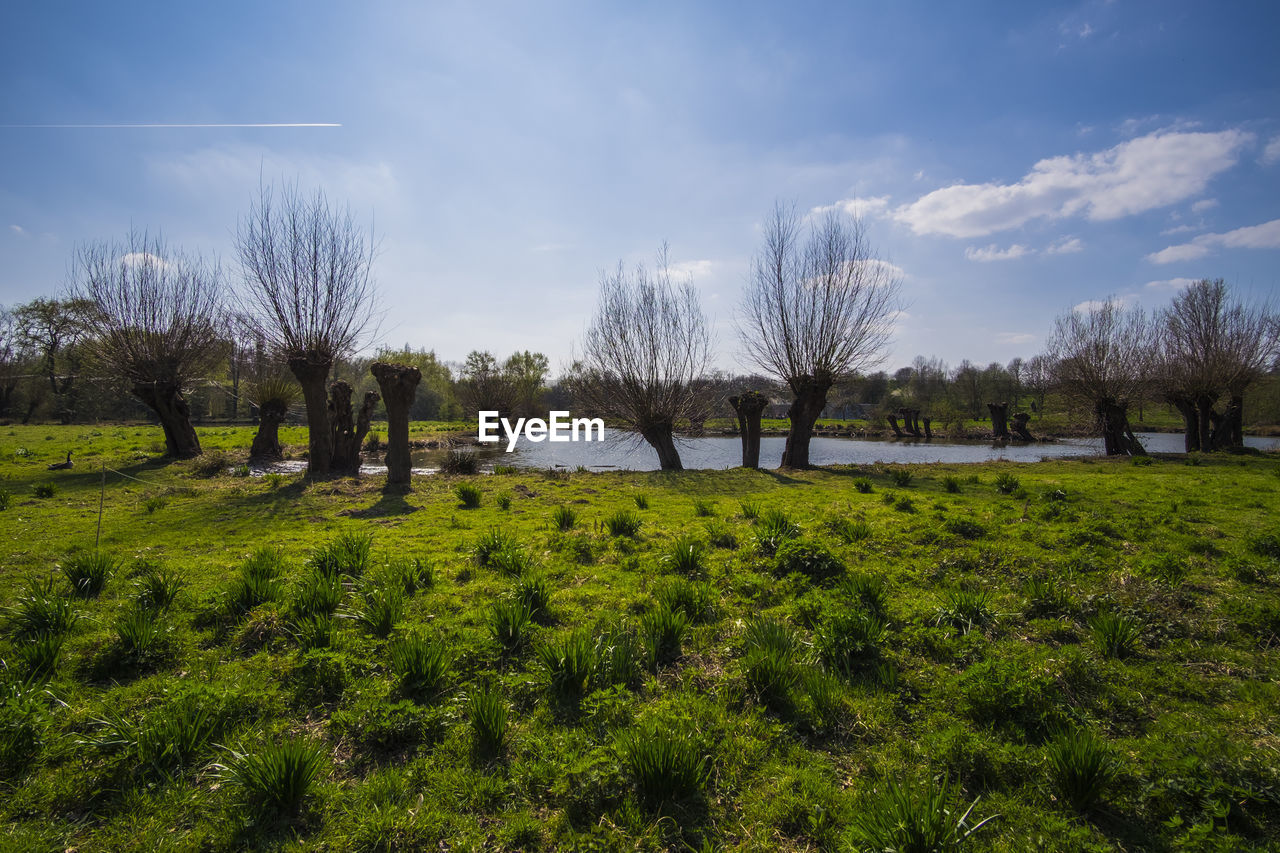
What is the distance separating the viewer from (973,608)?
443 cm

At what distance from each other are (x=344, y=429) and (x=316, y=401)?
3.79ft

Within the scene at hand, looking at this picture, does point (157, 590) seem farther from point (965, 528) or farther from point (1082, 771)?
point (965, 528)

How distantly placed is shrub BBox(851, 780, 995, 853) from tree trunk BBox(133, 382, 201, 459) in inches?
875

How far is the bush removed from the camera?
2.71 meters

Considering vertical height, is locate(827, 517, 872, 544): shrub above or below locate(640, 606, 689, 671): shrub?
above

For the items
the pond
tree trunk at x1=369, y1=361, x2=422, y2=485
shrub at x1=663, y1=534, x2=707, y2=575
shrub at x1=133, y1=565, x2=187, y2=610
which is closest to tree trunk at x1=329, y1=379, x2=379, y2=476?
tree trunk at x1=369, y1=361, x2=422, y2=485

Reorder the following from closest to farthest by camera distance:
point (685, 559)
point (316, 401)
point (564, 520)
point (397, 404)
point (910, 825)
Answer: point (910, 825), point (685, 559), point (564, 520), point (397, 404), point (316, 401)

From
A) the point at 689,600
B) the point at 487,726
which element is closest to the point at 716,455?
the point at 689,600

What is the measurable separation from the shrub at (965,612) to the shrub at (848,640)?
2.15ft

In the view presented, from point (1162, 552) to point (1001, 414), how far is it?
29.9m

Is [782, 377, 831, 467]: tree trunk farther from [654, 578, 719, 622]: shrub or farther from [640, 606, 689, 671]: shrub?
[640, 606, 689, 671]: shrub

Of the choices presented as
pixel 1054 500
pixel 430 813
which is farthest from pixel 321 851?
pixel 1054 500

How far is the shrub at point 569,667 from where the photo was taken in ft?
11.9

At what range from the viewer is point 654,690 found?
3727mm
